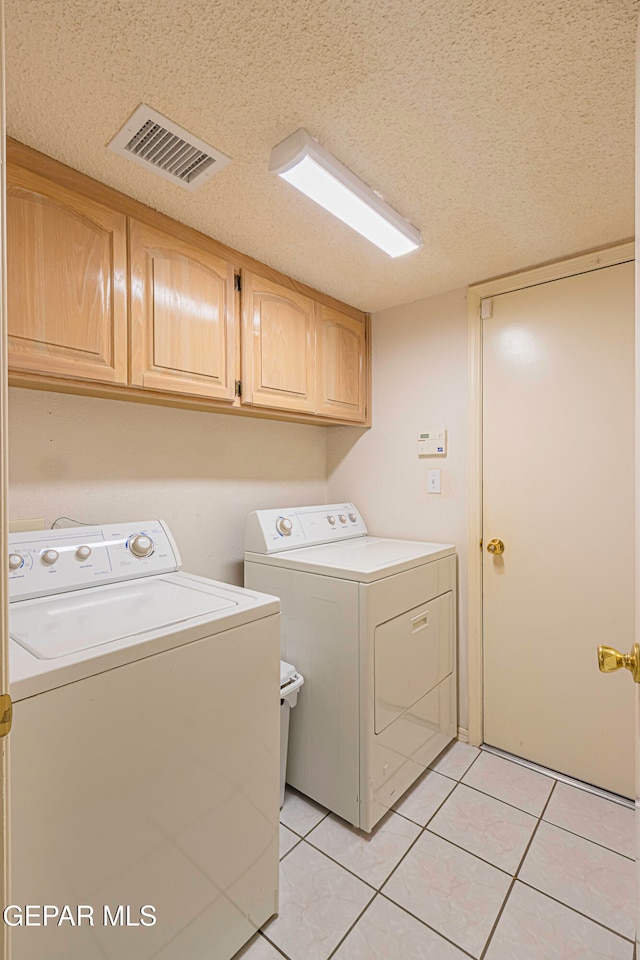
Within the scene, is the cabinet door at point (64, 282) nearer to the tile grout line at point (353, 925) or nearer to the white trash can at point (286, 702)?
the white trash can at point (286, 702)

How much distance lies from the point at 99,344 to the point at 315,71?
0.93 metres

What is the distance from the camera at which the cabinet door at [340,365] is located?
7.32ft

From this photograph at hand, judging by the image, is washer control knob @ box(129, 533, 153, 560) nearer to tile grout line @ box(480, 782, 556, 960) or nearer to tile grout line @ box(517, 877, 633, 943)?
tile grout line @ box(480, 782, 556, 960)

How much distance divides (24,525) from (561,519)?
2.08m

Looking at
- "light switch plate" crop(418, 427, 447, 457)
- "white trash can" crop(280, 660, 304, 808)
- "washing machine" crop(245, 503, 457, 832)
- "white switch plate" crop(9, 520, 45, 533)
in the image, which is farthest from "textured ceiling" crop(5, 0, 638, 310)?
"white trash can" crop(280, 660, 304, 808)

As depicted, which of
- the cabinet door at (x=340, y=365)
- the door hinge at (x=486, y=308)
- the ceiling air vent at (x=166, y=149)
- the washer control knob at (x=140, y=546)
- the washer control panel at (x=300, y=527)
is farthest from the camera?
the cabinet door at (x=340, y=365)

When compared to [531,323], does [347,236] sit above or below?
above

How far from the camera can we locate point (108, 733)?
92 centimetres

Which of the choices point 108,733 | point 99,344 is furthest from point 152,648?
point 99,344

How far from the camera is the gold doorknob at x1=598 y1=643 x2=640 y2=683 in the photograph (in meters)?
0.74

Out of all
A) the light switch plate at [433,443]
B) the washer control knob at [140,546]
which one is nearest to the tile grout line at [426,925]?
the washer control knob at [140,546]

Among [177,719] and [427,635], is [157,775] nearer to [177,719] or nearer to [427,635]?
[177,719]

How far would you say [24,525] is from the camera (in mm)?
1466

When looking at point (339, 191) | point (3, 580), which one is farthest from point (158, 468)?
point (3, 580)
